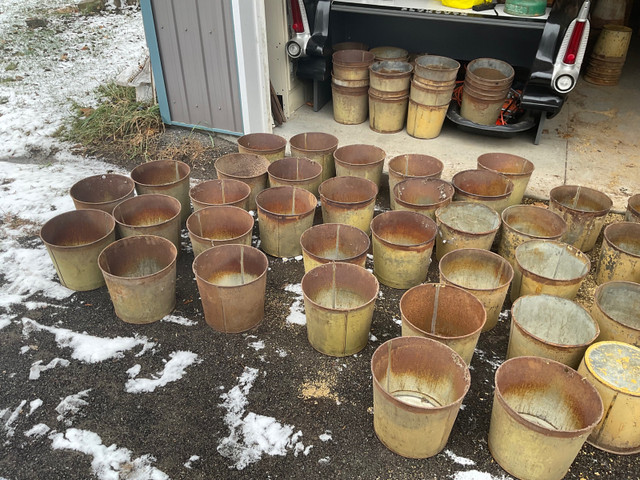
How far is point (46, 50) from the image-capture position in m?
7.77

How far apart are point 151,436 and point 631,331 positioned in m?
2.63

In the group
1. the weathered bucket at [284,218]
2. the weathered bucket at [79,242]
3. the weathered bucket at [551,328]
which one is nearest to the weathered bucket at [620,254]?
the weathered bucket at [551,328]

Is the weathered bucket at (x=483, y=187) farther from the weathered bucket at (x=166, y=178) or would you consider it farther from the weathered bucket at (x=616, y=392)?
the weathered bucket at (x=166, y=178)

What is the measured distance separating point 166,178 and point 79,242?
3.22 feet

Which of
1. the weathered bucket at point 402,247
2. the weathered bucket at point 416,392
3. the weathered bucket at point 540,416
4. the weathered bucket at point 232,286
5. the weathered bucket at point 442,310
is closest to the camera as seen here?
the weathered bucket at point 540,416

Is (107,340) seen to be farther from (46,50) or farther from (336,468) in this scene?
(46,50)

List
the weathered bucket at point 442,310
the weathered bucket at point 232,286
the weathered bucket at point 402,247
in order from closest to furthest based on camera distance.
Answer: the weathered bucket at point 442,310, the weathered bucket at point 232,286, the weathered bucket at point 402,247

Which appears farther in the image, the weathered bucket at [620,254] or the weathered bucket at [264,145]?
the weathered bucket at [264,145]

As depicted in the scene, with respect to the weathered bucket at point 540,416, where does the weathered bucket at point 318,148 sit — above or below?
above

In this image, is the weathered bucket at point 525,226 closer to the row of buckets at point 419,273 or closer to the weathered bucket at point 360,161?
the row of buckets at point 419,273

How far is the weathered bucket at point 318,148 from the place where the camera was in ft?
14.9

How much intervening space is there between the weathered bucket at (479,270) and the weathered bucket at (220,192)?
5.45 ft

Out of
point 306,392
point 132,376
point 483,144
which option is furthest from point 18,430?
point 483,144

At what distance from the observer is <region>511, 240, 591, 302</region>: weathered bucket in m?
3.29
